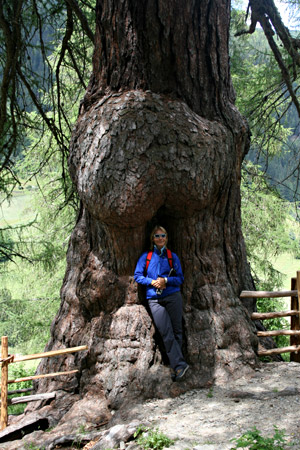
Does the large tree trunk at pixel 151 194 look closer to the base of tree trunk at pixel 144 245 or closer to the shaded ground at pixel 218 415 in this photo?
the base of tree trunk at pixel 144 245

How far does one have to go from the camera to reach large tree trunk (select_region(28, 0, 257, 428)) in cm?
414

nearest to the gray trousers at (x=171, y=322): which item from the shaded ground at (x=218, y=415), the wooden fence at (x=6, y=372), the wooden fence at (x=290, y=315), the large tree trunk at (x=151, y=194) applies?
the large tree trunk at (x=151, y=194)

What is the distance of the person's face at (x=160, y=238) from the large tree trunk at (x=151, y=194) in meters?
0.17

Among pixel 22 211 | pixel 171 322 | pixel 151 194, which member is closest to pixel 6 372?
pixel 171 322

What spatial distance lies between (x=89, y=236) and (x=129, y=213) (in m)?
0.78

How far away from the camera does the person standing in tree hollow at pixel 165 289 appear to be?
169 inches

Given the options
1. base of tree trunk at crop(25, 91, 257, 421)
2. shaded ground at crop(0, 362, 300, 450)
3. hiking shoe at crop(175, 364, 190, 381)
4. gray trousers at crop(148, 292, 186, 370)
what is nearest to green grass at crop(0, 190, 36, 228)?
base of tree trunk at crop(25, 91, 257, 421)

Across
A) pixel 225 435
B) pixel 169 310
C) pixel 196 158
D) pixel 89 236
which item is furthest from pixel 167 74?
pixel 225 435

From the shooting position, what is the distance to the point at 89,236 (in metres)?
4.70

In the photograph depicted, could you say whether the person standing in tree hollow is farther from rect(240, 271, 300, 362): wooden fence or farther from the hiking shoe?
rect(240, 271, 300, 362): wooden fence

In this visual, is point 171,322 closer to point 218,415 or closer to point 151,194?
point 218,415

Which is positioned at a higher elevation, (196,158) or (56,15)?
(56,15)

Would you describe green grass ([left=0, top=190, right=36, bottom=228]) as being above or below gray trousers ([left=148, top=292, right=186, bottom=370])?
above

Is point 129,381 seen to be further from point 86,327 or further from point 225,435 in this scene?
point 225,435
